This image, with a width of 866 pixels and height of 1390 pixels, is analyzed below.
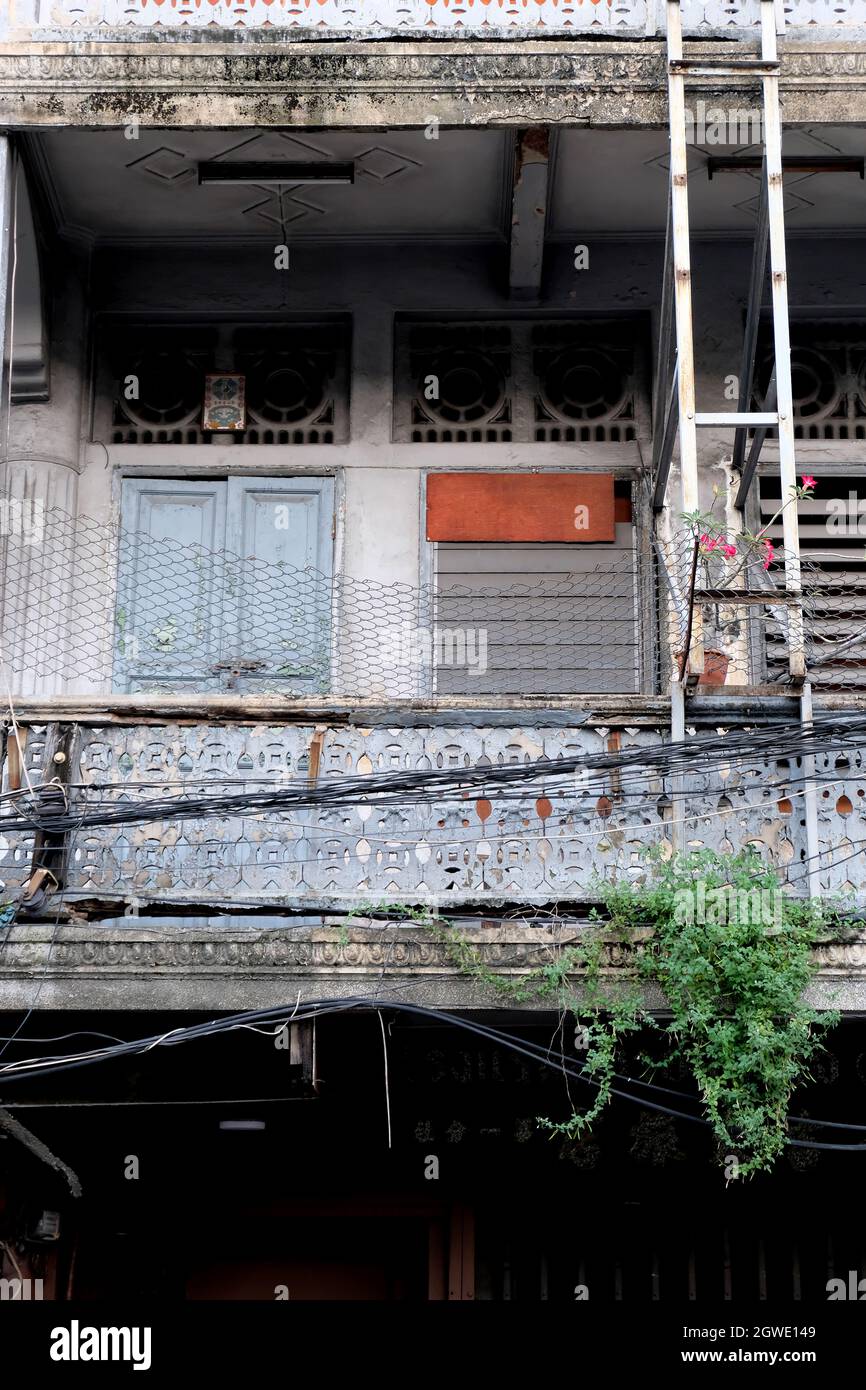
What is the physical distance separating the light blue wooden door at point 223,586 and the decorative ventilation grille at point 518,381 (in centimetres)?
80

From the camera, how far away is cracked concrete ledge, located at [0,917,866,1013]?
707cm

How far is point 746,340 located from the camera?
8.48m

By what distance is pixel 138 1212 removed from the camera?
28.8ft

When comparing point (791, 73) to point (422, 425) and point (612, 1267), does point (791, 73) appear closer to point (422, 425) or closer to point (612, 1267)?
point (422, 425)

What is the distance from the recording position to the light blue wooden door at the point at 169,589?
29.9ft

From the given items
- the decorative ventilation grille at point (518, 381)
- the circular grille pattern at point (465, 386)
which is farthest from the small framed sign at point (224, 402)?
the circular grille pattern at point (465, 386)

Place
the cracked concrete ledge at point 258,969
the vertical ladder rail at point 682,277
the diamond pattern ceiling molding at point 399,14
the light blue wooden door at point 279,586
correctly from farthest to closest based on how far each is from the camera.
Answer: the light blue wooden door at point 279,586 < the diamond pattern ceiling molding at point 399,14 < the vertical ladder rail at point 682,277 < the cracked concrete ledge at point 258,969

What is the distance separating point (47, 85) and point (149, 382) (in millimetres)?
1926

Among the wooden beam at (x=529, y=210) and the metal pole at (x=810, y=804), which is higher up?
the wooden beam at (x=529, y=210)

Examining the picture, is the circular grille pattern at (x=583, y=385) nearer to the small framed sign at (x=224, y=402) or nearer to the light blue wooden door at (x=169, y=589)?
the small framed sign at (x=224, y=402)

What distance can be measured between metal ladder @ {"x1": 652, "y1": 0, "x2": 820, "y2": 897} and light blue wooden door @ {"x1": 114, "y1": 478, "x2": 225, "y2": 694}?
2542mm

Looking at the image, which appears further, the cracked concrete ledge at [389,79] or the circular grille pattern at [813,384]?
the circular grille pattern at [813,384]

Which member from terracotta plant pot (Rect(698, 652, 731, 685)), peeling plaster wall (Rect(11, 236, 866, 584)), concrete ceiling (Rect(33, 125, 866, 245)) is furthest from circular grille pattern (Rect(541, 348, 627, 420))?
terracotta plant pot (Rect(698, 652, 731, 685))

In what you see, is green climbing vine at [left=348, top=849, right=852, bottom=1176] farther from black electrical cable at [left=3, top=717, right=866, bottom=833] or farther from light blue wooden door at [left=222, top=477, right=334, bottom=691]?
light blue wooden door at [left=222, top=477, right=334, bottom=691]
